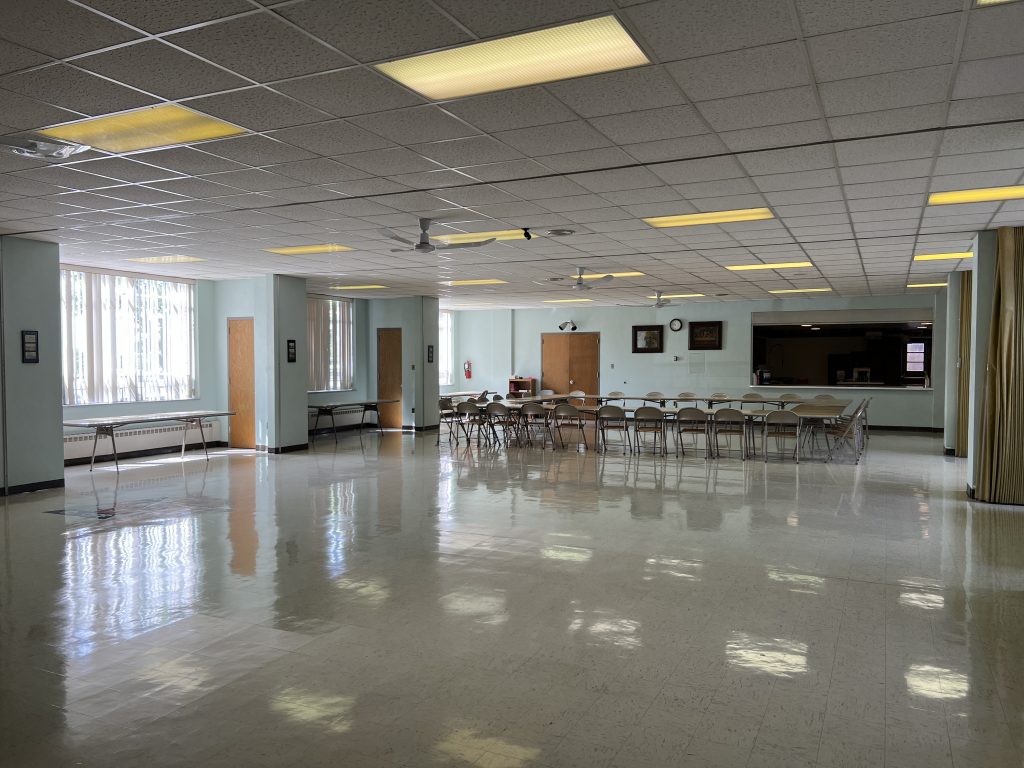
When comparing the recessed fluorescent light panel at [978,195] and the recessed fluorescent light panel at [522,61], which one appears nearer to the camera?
the recessed fluorescent light panel at [522,61]

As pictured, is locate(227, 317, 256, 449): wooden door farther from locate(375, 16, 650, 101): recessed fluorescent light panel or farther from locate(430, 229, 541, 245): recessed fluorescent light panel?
locate(375, 16, 650, 101): recessed fluorescent light panel

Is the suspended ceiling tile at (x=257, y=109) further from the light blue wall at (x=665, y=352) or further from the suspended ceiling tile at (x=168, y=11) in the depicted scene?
the light blue wall at (x=665, y=352)

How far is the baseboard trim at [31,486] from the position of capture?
26.2 ft

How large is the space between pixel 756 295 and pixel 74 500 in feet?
41.5

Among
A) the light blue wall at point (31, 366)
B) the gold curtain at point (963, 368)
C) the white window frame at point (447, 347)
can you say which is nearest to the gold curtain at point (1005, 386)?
the gold curtain at point (963, 368)

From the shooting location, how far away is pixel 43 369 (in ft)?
27.6

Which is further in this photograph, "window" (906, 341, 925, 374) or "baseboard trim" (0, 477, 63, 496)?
"window" (906, 341, 925, 374)

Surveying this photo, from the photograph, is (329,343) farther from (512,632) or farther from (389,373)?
(512,632)

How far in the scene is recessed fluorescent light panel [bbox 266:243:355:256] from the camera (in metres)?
8.82

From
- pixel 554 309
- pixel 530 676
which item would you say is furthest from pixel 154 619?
pixel 554 309

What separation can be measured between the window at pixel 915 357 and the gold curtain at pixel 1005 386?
860 centimetres

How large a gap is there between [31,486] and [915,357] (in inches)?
623

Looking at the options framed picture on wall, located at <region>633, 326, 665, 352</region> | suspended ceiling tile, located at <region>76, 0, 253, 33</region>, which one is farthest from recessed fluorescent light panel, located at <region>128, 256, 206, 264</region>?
framed picture on wall, located at <region>633, 326, 665, 352</region>

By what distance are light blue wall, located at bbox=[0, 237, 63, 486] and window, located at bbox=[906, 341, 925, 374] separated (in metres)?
15.4
